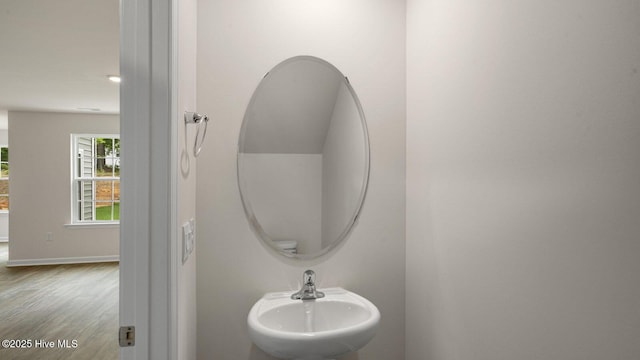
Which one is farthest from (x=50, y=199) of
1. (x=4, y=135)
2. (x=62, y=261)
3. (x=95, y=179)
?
(x=4, y=135)

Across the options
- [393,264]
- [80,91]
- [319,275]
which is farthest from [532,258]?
[80,91]

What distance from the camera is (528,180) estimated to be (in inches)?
38.3

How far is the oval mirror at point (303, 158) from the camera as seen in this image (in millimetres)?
1574

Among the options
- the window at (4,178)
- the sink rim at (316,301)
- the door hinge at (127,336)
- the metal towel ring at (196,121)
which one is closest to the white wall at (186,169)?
the metal towel ring at (196,121)

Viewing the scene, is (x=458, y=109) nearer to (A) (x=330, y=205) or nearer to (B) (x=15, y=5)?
(A) (x=330, y=205)

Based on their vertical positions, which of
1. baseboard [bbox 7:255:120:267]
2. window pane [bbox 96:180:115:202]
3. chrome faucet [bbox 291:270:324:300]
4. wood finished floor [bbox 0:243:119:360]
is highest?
window pane [bbox 96:180:115:202]

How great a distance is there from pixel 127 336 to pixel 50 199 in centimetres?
591

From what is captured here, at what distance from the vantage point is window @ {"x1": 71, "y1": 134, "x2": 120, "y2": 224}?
5.73 meters

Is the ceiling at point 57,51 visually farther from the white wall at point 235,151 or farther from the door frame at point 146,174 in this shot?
the door frame at point 146,174

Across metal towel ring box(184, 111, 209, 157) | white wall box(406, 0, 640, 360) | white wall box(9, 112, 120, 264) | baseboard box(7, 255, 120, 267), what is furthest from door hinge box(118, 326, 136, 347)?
baseboard box(7, 255, 120, 267)

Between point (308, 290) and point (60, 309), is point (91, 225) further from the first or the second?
point (308, 290)

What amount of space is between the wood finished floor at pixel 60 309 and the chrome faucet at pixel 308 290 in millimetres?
2118

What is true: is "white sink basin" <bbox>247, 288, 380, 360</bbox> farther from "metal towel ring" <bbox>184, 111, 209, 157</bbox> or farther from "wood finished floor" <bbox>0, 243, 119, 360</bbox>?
"wood finished floor" <bbox>0, 243, 119, 360</bbox>

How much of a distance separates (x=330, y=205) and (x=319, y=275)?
340 mm
